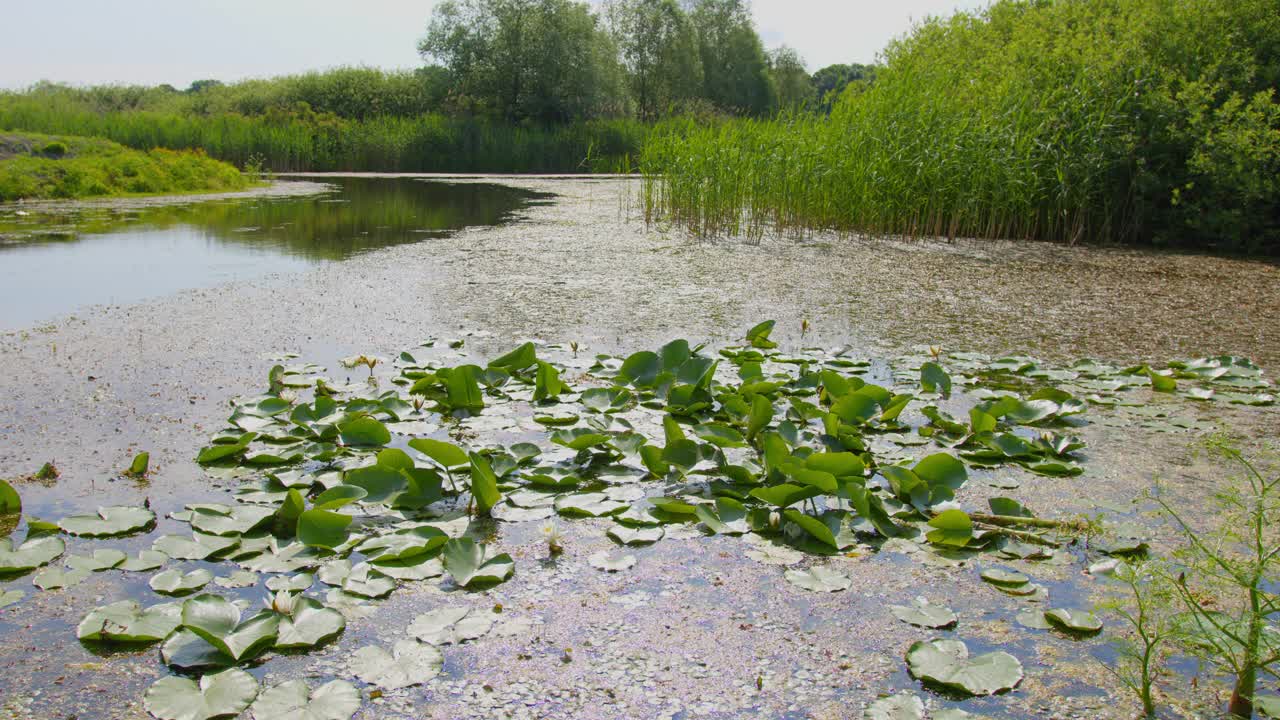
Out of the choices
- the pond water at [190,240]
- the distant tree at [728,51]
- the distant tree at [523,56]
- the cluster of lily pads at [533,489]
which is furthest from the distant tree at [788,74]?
the cluster of lily pads at [533,489]

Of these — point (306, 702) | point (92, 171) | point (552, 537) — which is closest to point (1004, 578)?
point (552, 537)

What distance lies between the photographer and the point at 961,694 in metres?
1.34

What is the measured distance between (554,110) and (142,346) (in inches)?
863

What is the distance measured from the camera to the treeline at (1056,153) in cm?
702

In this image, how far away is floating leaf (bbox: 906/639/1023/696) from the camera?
1346mm

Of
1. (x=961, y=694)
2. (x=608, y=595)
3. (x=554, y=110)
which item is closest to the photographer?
(x=961, y=694)

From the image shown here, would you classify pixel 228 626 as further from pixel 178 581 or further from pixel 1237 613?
pixel 1237 613

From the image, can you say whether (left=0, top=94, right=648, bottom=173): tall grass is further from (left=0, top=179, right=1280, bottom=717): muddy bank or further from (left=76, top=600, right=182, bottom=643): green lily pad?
(left=76, top=600, right=182, bottom=643): green lily pad

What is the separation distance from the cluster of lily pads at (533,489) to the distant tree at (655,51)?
33.1 meters

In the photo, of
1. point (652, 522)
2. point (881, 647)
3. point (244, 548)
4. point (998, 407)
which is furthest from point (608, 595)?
point (998, 407)

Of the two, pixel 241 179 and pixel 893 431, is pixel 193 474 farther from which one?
pixel 241 179

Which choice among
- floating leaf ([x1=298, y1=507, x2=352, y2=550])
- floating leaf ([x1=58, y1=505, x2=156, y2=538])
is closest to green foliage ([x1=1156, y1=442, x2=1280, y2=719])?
floating leaf ([x1=298, y1=507, x2=352, y2=550])

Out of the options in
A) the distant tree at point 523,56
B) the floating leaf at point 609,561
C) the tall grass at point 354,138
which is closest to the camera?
the floating leaf at point 609,561

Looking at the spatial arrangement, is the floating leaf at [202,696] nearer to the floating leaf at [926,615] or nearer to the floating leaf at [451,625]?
the floating leaf at [451,625]
